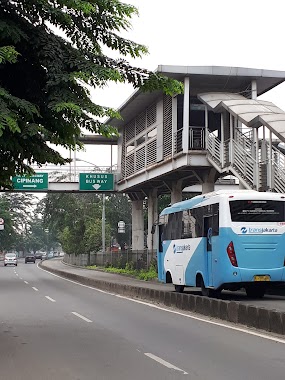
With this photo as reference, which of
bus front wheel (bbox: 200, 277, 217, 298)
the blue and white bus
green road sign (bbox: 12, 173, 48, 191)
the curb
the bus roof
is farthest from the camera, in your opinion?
green road sign (bbox: 12, 173, 48, 191)

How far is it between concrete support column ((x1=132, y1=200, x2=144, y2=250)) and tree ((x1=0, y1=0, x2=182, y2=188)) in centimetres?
3472

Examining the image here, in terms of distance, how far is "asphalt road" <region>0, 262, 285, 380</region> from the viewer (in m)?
7.65

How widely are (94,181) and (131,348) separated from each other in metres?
31.0

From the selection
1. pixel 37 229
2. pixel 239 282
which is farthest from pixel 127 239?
pixel 37 229

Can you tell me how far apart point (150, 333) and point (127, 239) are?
7682 centimetres

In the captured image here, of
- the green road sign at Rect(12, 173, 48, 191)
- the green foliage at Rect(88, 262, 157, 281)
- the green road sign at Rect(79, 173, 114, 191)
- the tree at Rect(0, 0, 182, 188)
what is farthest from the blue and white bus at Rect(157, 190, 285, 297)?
the green road sign at Rect(12, 173, 48, 191)

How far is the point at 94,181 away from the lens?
40.4 metres

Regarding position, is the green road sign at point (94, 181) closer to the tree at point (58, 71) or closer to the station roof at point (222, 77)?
the station roof at point (222, 77)

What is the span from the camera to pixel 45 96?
9094 millimetres

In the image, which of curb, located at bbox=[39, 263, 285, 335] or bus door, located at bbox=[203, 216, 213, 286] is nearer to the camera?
curb, located at bbox=[39, 263, 285, 335]

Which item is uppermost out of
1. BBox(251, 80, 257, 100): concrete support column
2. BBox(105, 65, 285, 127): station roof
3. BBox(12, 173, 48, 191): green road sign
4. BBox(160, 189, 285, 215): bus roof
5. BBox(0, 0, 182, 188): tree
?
BBox(105, 65, 285, 127): station roof

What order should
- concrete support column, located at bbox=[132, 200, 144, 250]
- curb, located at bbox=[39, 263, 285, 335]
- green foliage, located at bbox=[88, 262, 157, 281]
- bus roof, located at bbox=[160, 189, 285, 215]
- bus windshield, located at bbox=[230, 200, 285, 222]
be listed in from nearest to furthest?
curb, located at bbox=[39, 263, 285, 335] < bus windshield, located at bbox=[230, 200, 285, 222] < bus roof, located at bbox=[160, 189, 285, 215] < green foliage, located at bbox=[88, 262, 157, 281] < concrete support column, located at bbox=[132, 200, 144, 250]

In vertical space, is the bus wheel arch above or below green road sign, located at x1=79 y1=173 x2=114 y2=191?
below

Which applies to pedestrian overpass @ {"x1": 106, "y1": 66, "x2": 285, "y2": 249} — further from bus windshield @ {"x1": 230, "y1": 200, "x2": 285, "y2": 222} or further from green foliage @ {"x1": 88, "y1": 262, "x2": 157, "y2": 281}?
bus windshield @ {"x1": 230, "y1": 200, "x2": 285, "y2": 222}
